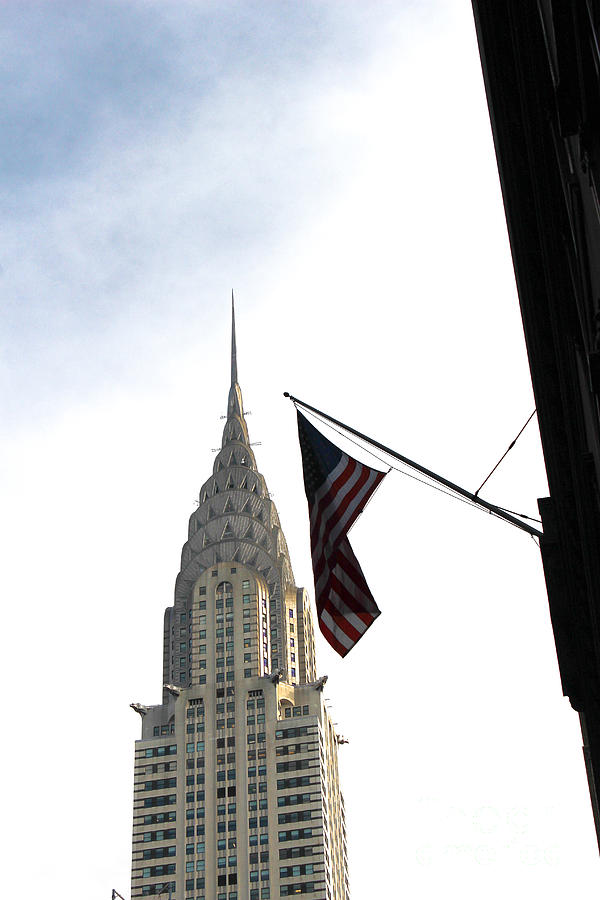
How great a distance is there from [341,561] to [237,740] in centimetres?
11558

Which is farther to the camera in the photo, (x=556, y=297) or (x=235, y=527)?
(x=235, y=527)

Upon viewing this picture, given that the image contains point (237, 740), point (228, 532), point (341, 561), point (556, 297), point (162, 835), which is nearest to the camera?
point (556, 297)

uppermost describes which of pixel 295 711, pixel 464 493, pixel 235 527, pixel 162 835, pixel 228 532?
pixel 235 527

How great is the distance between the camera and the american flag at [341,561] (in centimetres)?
2636

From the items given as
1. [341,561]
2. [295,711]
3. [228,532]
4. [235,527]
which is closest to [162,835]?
[295,711]

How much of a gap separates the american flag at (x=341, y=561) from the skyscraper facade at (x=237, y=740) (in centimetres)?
10898

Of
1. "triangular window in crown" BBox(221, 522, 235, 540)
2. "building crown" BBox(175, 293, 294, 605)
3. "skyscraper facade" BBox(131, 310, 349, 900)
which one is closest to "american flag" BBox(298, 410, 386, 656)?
"skyscraper facade" BBox(131, 310, 349, 900)

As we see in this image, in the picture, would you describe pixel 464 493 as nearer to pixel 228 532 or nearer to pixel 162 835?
pixel 162 835

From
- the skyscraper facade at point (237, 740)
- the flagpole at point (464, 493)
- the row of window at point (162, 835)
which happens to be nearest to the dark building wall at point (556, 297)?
the flagpole at point (464, 493)

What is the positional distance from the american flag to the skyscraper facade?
10898 cm

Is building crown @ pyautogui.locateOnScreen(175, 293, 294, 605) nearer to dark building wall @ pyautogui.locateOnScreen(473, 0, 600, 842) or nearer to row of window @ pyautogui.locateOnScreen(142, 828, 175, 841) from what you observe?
row of window @ pyautogui.locateOnScreen(142, 828, 175, 841)

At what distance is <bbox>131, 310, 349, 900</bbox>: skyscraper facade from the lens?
12962cm

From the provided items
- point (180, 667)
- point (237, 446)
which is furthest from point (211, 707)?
point (237, 446)

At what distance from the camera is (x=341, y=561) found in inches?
1038
